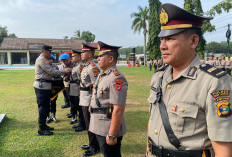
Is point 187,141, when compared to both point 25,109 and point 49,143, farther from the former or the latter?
point 25,109

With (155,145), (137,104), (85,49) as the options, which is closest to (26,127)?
Result: (85,49)

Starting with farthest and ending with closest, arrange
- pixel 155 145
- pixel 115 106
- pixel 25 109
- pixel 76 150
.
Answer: pixel 25 109
pixel 76 150
pixel 115 106
pixel 155 145

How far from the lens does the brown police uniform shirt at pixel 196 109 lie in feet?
3.80

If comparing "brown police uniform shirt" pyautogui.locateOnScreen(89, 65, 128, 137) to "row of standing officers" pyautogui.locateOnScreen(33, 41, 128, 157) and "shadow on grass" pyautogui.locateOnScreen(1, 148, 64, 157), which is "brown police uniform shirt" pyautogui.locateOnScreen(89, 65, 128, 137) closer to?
"row of standing officers" pyautogui.locateOnScreen(33, 41, 128, 157)

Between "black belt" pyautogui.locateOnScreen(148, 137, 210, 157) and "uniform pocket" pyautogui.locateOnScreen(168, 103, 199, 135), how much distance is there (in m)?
0.15

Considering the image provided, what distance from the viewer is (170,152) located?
1376 mm

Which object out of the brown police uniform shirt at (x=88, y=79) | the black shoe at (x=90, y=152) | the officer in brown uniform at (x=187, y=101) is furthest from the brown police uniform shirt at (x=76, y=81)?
the officer in brown uniform at (x=187, y=101)

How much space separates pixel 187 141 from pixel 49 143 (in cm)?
354

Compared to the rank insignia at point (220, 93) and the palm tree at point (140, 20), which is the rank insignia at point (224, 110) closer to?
the rank insignia at point (220, 93)

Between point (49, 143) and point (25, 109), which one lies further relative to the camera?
point (25, 109)

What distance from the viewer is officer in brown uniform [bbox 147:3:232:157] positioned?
1.17m

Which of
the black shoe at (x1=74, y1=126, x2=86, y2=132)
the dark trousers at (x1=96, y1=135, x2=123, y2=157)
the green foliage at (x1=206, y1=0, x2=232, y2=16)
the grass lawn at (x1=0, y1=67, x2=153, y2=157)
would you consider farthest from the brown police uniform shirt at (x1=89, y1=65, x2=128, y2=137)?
the green foliage at (x1=206, y1=0, x2=232, y2=16)

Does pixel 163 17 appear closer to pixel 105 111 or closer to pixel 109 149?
pixel 105 111

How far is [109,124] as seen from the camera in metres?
2.52
